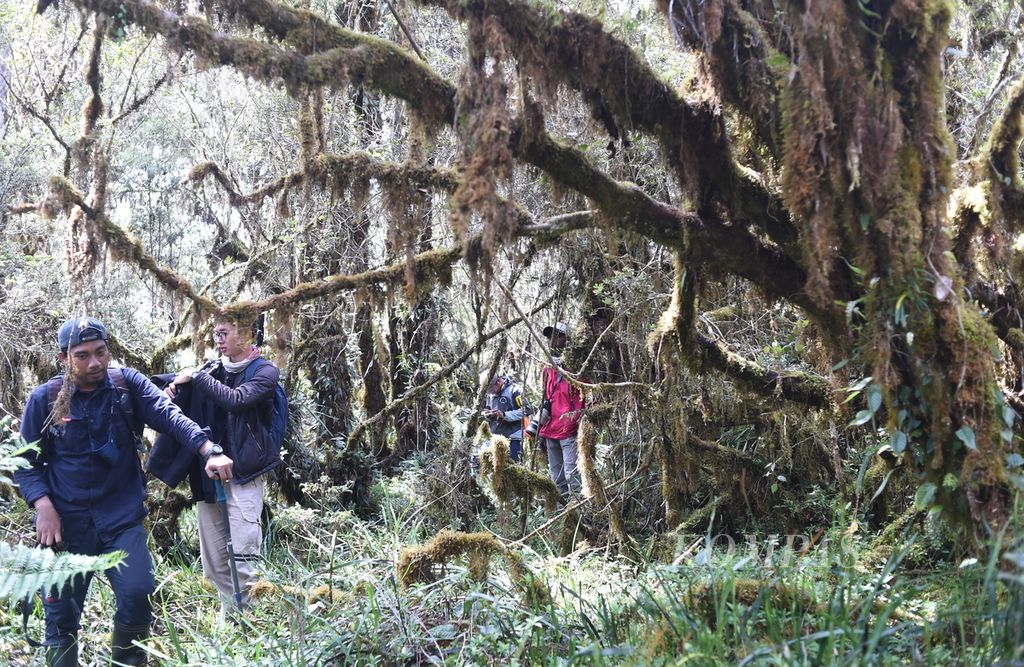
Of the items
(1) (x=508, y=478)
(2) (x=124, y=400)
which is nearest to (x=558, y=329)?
(1) (x=508, y=478)

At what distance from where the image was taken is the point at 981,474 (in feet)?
10.8

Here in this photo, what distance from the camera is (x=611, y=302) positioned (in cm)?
697

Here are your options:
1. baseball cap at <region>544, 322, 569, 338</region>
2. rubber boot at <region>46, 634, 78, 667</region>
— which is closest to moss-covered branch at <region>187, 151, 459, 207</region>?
rubber boot at <region>46, 634, 78, 667</region>

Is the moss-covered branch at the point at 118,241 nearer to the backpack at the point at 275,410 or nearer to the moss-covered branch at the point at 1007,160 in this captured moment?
the backpack at the point at 275,410

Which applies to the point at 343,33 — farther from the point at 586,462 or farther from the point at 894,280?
the point at 586,462

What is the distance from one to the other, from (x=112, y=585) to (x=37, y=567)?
142cm

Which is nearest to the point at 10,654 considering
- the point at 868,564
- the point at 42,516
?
the point at 42,516

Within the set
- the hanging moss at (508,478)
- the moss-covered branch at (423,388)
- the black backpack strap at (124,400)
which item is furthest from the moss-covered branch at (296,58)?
the moss-covered branch at (423,388)

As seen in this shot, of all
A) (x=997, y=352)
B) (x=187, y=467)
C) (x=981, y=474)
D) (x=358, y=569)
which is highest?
(x=997, y=352)

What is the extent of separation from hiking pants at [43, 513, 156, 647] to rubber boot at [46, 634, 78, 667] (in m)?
0.02

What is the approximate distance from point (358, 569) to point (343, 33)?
2.98 meters

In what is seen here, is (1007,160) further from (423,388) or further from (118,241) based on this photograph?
(118,241)

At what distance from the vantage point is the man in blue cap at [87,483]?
446 centimetres

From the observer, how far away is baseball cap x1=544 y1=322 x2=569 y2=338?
26.0ft
